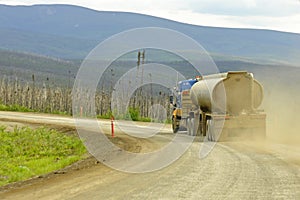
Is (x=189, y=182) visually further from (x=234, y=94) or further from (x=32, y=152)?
(x=234, y=94)

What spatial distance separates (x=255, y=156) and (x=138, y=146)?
6.29 m

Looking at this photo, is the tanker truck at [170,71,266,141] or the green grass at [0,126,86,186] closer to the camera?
the green grass at [0,126,86,186]

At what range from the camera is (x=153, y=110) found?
219 feet

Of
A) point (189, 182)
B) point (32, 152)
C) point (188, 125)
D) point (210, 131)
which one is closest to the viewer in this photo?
point (189, 182)

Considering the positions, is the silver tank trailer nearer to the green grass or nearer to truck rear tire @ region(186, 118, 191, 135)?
truck rear tire @ region(186, 118, 191, 135)

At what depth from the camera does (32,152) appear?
87.6ft

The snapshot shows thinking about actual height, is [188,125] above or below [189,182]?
above

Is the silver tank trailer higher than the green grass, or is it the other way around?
the silver tank trailer

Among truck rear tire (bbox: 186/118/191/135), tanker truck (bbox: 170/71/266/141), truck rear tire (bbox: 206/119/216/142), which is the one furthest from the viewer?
truck rear tire (bbox: 186/118/191/135)

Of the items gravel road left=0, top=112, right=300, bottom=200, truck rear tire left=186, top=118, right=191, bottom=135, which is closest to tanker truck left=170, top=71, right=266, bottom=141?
truck rear tire left=186, top=118, right=191, bottom=135

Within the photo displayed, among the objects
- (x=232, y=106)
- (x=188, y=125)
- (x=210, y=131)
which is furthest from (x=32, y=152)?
(x=188, y=125)

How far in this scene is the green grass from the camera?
19.2 m

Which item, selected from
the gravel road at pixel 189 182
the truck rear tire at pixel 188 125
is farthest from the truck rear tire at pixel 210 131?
the gravel road at pixel 189 182

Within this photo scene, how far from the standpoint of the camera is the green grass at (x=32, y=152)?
19172mm
